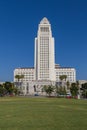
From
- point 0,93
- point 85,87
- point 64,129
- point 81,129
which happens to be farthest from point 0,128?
point 85,87

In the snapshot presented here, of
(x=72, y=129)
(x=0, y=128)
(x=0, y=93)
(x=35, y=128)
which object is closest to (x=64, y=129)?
(x=72, y=129)

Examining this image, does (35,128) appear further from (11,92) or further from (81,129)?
(11,92)

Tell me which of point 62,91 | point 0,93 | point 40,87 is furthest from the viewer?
point 40,87

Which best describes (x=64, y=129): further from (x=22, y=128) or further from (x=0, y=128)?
(x=0, y=128)

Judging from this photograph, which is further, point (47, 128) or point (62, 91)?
point (62, 91)

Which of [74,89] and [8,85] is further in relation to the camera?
[8,85]

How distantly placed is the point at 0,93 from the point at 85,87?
57.3 m

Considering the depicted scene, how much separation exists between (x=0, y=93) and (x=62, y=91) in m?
40.1

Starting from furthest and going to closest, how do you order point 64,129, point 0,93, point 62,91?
point 62,91, point 0,93, point 64,129

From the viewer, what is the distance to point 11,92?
150m

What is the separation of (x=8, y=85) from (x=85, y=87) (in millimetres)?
49910

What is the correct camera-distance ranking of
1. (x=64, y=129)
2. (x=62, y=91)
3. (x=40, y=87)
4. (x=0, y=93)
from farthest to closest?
(x=40, y=87) < (x=62, y=91) < (x=0, y=93) < (x=64, y=129)

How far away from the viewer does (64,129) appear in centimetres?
1605

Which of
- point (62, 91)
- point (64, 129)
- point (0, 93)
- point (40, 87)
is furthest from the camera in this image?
point (40, 87)
